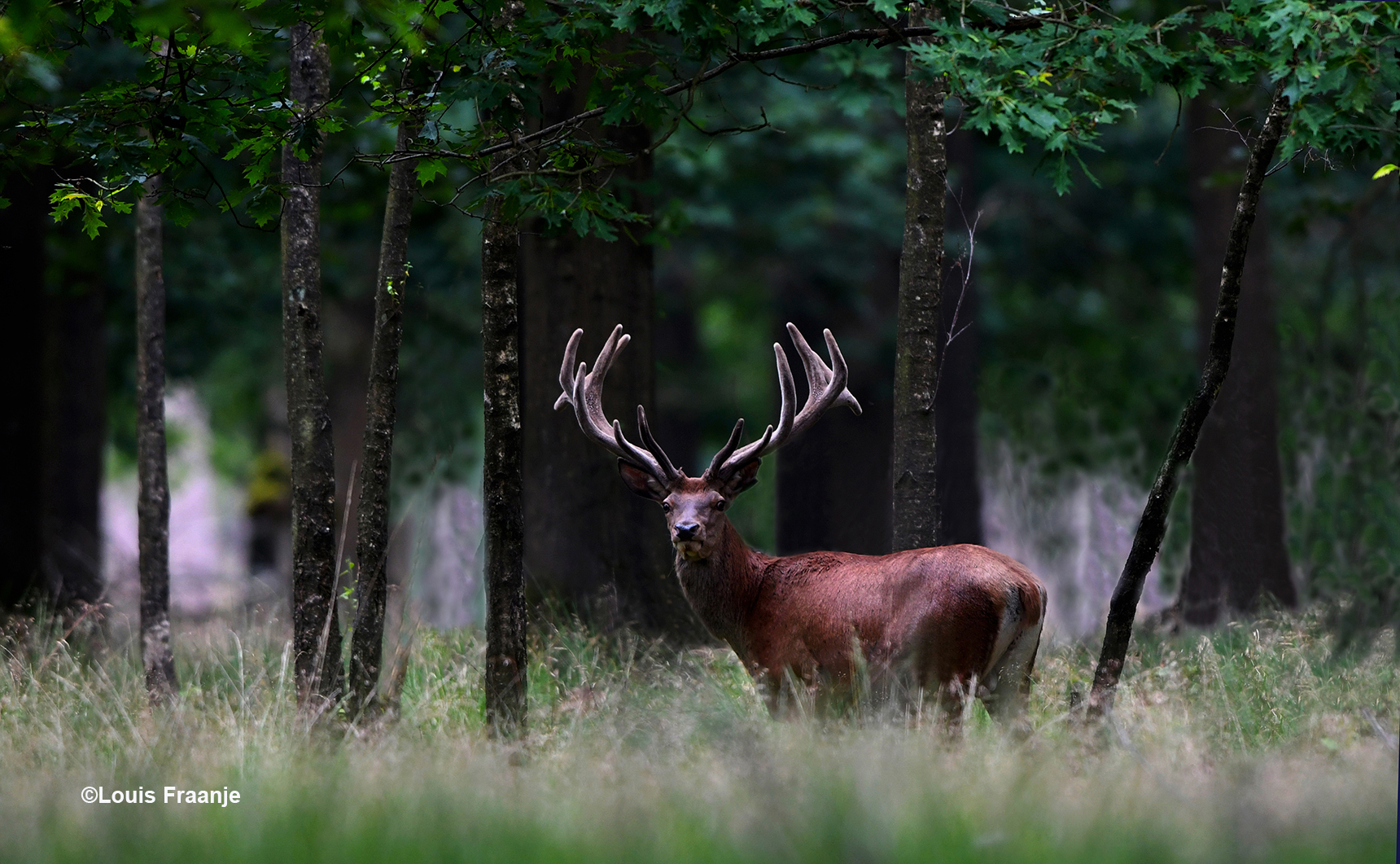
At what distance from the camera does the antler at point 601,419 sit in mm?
7020

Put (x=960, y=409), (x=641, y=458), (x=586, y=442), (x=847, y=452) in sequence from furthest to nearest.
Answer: (x=847, y=452), (x=960, y=409), (x=586, y=442), (x=641, y=458)

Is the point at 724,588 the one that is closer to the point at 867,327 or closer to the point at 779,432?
the point at 779,432

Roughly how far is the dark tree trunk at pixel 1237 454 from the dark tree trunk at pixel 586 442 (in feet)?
14.0

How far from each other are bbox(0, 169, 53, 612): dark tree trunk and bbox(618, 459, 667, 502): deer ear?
6620mm

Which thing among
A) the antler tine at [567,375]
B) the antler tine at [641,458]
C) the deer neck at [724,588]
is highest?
the antler tine at [567,375]

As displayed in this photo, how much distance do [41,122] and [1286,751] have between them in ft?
19.0

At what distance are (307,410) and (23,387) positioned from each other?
20.7 feet

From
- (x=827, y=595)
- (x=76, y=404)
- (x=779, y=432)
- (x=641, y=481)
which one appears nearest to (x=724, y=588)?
(x=827, y=595)

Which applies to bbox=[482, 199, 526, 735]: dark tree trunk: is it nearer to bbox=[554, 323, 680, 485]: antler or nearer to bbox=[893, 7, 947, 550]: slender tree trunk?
bbox=[554, 323, 680, 485]: antler

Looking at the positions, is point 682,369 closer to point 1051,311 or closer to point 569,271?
point 1051,311

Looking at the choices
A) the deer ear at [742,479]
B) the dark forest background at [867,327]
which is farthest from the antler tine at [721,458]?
the dark forest background at [867,327]

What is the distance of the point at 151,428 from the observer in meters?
8.91

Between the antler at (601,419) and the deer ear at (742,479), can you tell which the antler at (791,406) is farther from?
the antler at (601,419)

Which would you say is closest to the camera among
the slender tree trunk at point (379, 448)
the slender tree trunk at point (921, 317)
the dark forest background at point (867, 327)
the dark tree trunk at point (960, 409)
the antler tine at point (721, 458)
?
the slender tree trunk at point (379, 448)
